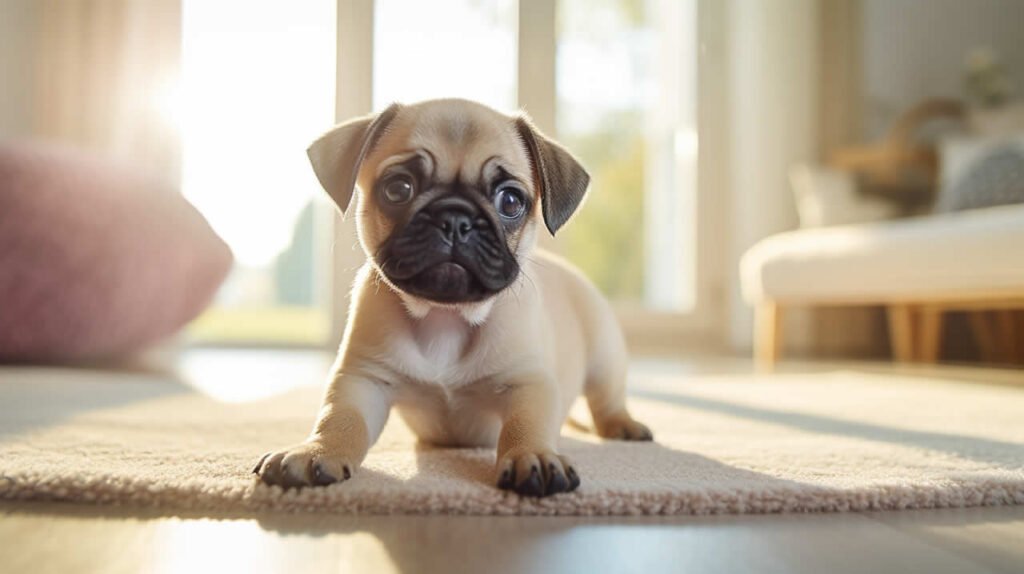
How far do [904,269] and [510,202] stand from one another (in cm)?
288

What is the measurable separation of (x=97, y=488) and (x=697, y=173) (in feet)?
17.5

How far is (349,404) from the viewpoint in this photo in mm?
1309

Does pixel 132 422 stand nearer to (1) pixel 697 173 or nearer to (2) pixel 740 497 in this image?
(2) pixel 740 497

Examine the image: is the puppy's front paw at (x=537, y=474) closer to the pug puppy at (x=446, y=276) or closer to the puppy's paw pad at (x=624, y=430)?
the pug puppy at (x=446, y=276)

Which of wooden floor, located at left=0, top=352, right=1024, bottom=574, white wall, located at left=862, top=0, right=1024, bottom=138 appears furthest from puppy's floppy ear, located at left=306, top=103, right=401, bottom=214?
white wall, located at left=862, top=0, right=1024, bottom=138

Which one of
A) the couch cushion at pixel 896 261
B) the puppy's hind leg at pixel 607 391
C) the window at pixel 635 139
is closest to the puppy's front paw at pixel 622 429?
the puppy's hind leg at pixel 607 391

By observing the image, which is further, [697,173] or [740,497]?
[697,173]

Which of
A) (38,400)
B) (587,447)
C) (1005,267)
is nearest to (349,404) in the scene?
(587,447)

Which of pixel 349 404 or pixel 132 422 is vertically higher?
pixel 349 404

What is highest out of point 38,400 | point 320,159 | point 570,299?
point 320,159

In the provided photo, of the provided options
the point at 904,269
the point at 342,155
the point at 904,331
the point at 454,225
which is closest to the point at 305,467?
the point at 454,225

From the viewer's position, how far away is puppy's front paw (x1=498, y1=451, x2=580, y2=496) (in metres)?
1.11

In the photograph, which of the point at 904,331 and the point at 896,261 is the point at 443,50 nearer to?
the point at 896,261

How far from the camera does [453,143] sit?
55.8 inches
